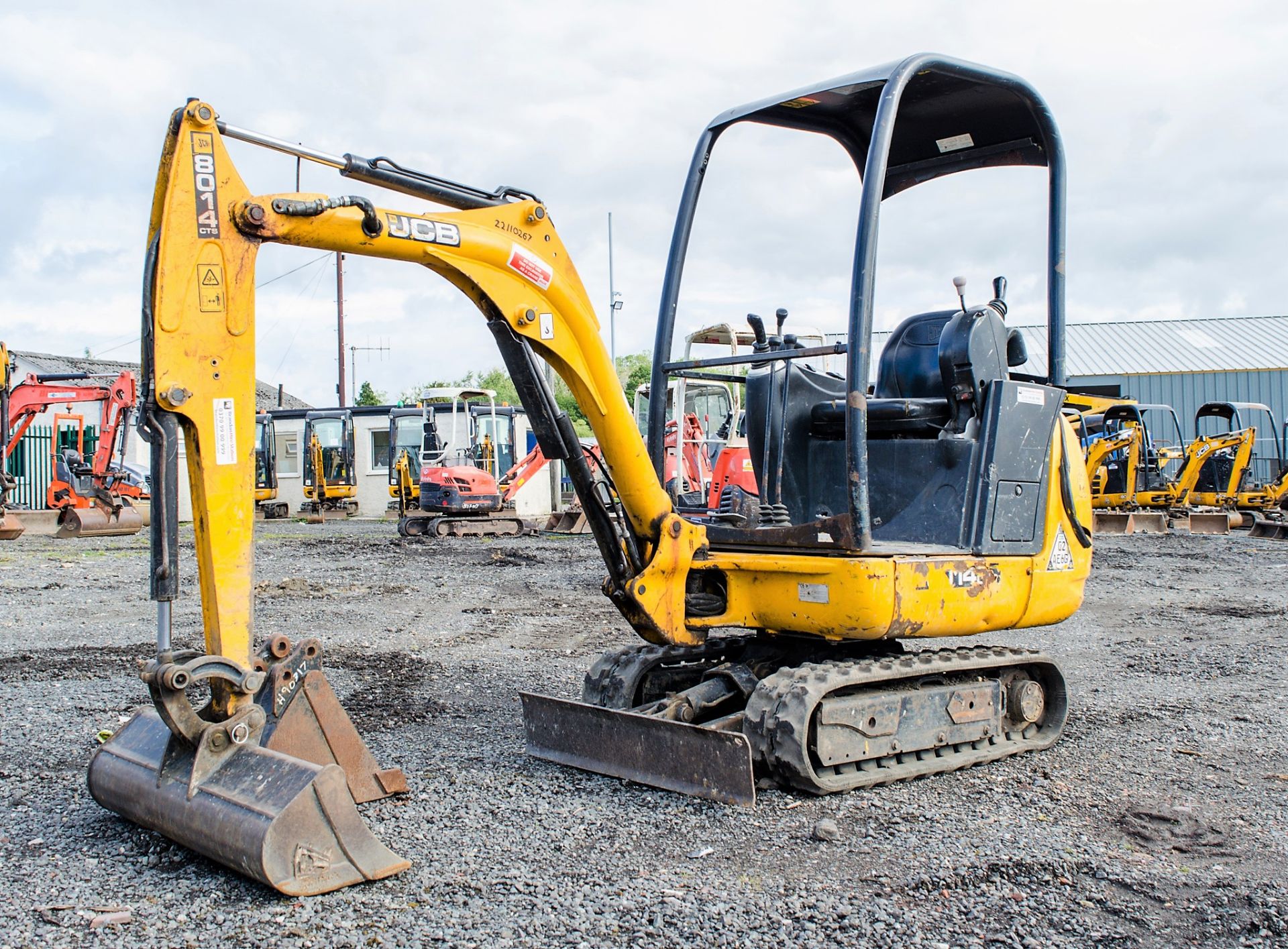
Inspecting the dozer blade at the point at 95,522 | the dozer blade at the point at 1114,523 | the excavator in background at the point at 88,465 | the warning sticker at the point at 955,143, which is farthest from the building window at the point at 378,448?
the warning sticker at the point at 955,143

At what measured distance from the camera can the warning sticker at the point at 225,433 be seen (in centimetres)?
364

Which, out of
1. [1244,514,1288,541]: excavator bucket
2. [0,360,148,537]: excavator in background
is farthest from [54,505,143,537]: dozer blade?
[1244,514,1288,541]: excavator bucket

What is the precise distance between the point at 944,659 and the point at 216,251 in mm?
3341

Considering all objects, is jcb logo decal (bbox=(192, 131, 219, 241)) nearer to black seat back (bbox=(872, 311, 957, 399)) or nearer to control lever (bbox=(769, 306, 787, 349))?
control lever (bbox=(769, 306, 787, 349))

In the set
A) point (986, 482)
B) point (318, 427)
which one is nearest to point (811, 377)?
point (986, 482)

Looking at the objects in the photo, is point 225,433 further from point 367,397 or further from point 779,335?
point 367,397

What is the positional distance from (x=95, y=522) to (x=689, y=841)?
1937 cm

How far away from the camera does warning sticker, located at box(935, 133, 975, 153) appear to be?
226 inches

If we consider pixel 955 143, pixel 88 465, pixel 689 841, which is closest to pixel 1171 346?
pixel 88 465

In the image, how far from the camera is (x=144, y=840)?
388 centimetres

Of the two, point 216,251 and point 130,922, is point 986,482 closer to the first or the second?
point 216,251

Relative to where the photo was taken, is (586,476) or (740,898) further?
(586,476)

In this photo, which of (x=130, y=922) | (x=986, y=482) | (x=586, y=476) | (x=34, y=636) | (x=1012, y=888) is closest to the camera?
(x=130, y=922)

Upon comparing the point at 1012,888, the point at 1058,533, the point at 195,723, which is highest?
the point at 1058,533
